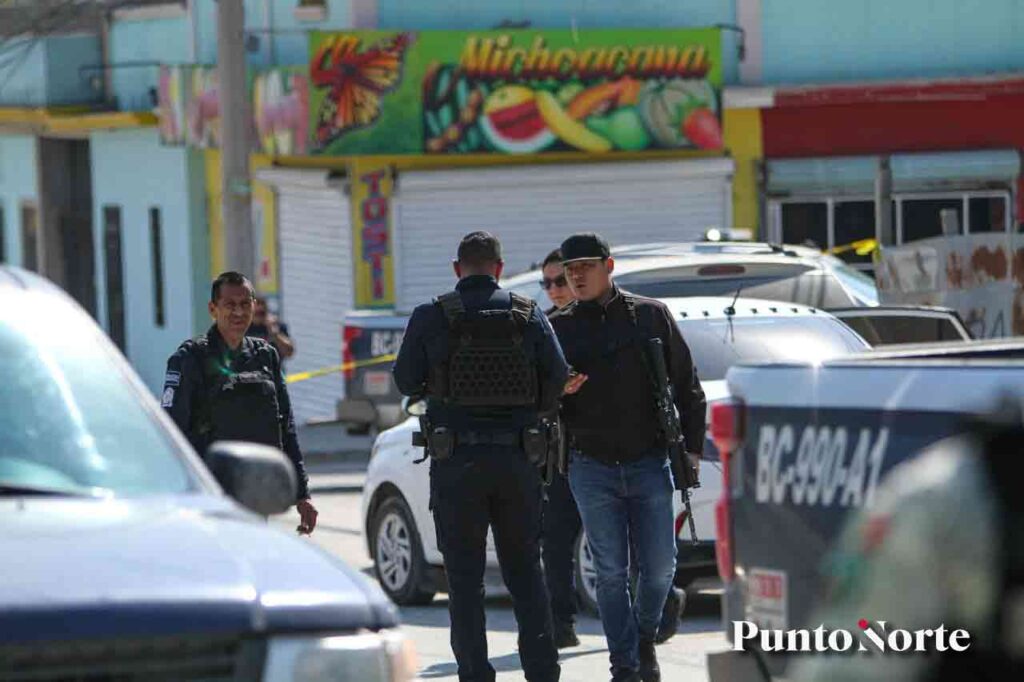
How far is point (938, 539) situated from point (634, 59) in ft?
71.9

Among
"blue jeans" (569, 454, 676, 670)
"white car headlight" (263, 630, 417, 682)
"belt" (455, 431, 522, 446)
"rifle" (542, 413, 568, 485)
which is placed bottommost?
"blue jeans" (569, 454, 676, 670)

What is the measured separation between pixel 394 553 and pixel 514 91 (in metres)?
13.1

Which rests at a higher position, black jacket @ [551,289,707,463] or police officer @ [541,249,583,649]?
black jacket @ [551,289,707,463]

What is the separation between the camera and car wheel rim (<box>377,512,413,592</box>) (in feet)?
41.7

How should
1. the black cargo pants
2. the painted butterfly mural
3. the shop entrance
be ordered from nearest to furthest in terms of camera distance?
the black cargo pants
the painted butterfly mural
the shop entrance

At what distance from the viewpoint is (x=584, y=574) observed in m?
11.4

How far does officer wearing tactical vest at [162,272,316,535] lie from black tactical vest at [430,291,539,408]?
3.46ft

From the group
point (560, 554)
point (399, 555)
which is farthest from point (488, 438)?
point (399, 555)

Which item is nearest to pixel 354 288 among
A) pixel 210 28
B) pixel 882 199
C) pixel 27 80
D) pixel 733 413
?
pixel 210 28

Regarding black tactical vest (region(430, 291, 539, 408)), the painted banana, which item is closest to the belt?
black tactical vest (region(430, 291, 539, 408))

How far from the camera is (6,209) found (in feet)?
134

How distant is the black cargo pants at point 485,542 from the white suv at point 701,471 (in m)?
1.73

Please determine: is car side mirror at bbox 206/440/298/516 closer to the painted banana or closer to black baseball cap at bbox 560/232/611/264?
black baseball cap at bbox 560/232/611/264

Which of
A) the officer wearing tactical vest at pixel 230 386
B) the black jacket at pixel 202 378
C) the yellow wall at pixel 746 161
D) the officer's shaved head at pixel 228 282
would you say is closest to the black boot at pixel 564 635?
the officer wearing tactical vest at pixel 230 386
